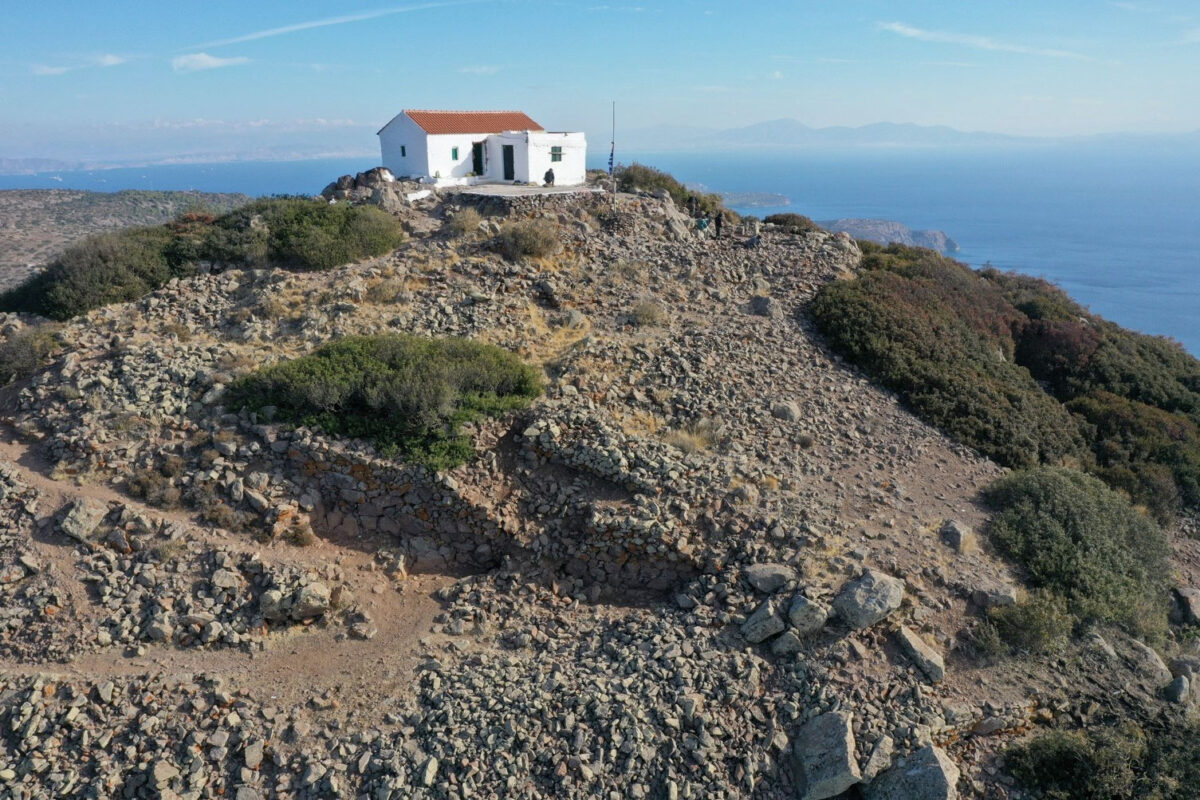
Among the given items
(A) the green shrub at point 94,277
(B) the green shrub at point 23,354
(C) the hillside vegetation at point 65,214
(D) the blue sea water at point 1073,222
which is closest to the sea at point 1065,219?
(D) the blue sea water at point 1073,222

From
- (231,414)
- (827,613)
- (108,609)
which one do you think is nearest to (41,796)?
(108,609)

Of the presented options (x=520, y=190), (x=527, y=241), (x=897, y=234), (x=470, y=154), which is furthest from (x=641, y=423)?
(x=897, y=234)

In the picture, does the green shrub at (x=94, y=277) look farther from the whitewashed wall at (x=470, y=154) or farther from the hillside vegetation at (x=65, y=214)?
the hillside vegetation at (x=65, y=214)

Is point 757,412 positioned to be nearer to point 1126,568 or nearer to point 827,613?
point 827,613

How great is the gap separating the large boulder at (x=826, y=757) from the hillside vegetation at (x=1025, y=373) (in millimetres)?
7985

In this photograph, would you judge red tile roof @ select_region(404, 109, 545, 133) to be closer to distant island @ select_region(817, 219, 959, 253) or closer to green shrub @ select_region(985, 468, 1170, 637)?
green shrub @ select_region(985, 468, 1170, 637)

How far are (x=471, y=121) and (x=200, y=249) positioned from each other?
12179 millimetres

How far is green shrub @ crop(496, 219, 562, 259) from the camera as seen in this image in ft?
55.0

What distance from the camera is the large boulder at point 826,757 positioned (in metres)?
6.88

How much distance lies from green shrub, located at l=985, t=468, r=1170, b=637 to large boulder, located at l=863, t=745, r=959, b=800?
12.7ft

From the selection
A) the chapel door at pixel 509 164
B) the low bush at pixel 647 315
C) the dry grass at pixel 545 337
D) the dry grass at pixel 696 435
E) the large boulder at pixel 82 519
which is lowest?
the large boulder at pixel 82 519

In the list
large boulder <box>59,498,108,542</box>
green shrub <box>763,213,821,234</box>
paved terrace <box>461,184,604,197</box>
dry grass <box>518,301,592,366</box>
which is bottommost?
large boulder <box>59,498,108,542</box>

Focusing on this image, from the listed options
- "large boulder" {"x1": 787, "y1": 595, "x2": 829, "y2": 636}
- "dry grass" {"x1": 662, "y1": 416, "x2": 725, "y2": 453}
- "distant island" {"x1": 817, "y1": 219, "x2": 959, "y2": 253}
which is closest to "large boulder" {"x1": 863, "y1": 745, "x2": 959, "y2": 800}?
"large boulder" {"x1": 787, "y1": 595, "x2": 829, "y2": 636}

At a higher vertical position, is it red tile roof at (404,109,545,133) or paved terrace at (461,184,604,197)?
red tile roof at (404,109,545,133)
